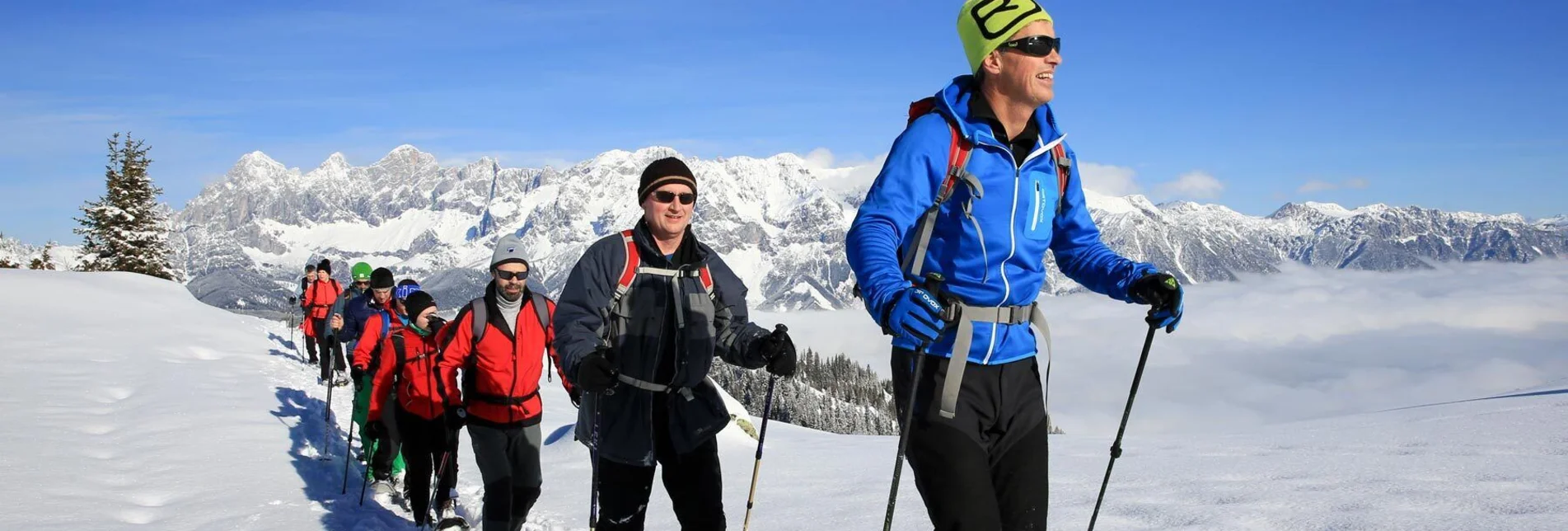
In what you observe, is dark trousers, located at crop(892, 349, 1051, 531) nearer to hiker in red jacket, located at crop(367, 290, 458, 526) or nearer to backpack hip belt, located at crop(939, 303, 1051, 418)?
backpack hip belt, located at crop(939, 303, 1051, 418)

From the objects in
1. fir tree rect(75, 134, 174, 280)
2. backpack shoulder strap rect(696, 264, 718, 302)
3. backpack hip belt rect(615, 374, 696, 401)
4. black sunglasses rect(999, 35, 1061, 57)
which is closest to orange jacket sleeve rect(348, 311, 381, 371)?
backpack hip belt rect(615, 374, 696, 401)

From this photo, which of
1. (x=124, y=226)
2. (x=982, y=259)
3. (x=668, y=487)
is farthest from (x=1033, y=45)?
(x=124, y=226)

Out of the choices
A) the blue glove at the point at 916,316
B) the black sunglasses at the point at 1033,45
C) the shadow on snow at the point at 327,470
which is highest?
the black sunglasses at the point at 1033,45

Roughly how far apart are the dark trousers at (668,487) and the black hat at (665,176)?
1.13 metres

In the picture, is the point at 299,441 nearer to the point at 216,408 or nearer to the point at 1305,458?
the point at 216,408

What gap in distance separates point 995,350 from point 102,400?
15.0 meters

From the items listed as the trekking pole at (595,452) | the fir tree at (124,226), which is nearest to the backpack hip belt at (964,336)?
the trekking pole at (595,452)

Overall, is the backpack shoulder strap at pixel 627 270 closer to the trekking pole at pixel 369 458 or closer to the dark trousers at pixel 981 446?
the dark trousers at pixel 981 446

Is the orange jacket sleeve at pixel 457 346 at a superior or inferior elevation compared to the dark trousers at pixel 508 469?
superior

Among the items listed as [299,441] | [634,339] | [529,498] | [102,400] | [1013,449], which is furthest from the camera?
[102,400]

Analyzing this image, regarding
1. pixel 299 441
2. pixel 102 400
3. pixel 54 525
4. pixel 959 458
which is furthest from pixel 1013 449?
pixel 102 400

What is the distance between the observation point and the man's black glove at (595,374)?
439 cm

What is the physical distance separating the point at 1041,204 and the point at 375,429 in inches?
325

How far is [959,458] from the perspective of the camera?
3.29m
